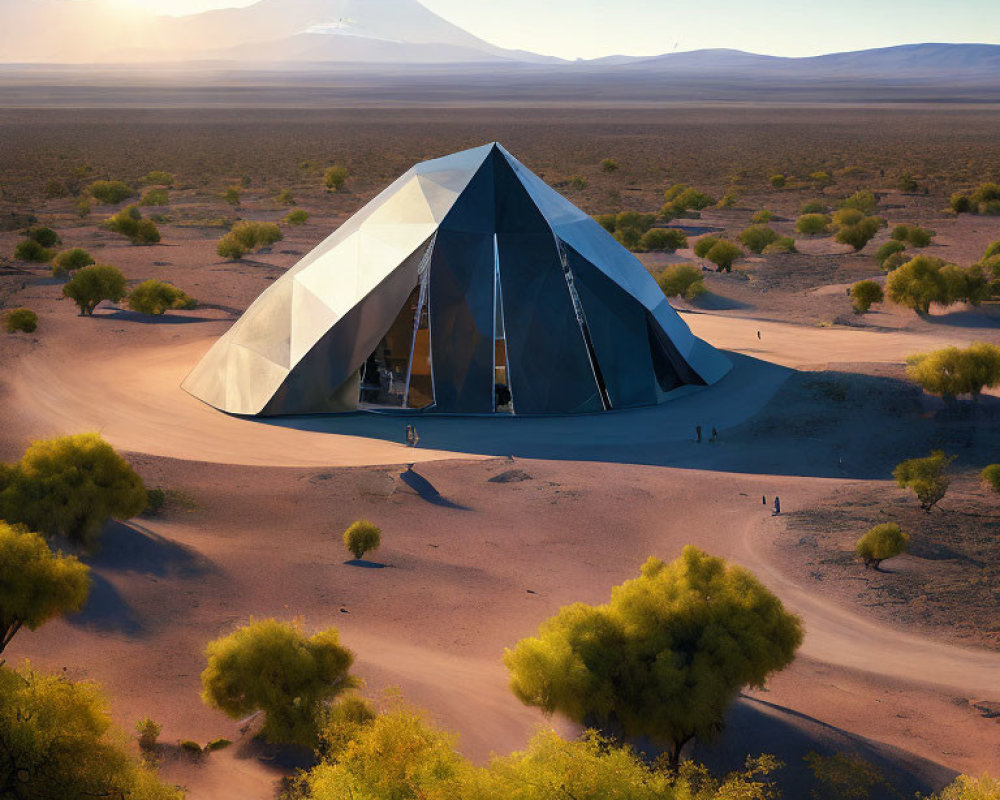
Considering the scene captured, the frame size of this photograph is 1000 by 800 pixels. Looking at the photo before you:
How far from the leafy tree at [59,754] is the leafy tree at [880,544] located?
14.0 metres

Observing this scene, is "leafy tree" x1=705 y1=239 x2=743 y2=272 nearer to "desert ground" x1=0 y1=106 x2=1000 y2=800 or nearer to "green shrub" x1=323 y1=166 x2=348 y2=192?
"desert ground" x1=0 y1=106 x2=1000 y2=800

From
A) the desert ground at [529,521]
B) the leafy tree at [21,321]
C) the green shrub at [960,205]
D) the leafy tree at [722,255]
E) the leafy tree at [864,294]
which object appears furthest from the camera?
the green shrub at [960,205]

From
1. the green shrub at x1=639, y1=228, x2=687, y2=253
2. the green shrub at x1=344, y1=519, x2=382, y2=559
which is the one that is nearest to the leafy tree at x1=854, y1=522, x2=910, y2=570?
the green shrub at x1=344, y1=519, x2=382, y2=559

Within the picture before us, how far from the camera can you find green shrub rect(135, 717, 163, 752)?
13.9m

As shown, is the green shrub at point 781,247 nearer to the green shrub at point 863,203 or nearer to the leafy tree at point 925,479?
the green shrub at point 863,203

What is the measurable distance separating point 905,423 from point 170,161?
94.0 m

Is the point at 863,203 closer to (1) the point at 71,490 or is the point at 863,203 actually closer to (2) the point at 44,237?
(2) the point at 44,237

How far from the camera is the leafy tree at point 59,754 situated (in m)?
10.3

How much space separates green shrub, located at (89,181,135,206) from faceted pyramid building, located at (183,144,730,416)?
51.3 meters

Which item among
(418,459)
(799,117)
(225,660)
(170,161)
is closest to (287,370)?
(418,459)

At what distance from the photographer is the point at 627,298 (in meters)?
32.3

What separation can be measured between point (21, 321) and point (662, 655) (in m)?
31.7

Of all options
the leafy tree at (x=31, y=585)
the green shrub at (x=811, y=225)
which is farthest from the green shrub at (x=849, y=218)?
the leafy tree at (x=31, y=585)

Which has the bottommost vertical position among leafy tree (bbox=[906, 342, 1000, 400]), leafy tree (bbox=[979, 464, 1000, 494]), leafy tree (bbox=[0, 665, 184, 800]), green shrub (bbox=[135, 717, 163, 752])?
leafy tree (bbox=[979, 464, 1000, 494])
